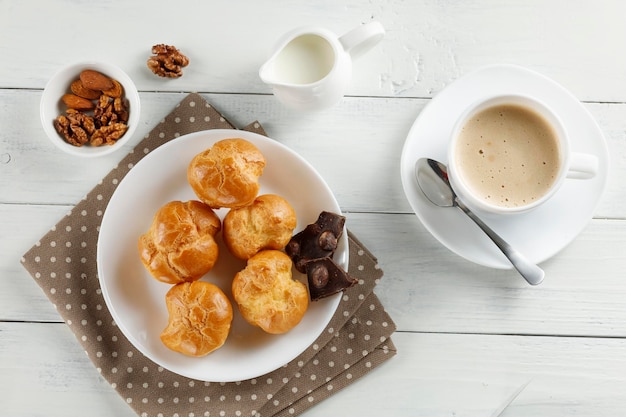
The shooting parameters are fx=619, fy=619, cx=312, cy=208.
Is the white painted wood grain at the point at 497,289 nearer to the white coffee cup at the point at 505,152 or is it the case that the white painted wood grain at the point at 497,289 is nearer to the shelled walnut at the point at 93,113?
the white coffee cup at the point at 505,152

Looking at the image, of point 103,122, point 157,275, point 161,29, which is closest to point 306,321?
point 157,275

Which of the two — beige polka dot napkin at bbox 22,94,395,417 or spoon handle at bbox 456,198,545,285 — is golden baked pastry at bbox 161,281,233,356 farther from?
spoon handle at bbox 456,198,545,285

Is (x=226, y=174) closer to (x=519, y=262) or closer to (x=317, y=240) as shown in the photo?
(x=317, y=240)

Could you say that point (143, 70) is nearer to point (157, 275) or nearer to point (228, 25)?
point (228, 25)

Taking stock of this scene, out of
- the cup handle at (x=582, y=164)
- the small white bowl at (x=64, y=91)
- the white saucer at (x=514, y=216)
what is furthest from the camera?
the small white bowl at (x=64, y=91)

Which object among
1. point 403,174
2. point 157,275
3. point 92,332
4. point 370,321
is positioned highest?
point 403,174

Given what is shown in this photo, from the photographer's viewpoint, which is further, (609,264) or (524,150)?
(609,264)

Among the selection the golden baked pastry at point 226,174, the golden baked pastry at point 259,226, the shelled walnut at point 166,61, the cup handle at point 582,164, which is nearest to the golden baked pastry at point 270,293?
the golden baked pastry at point 259,226
